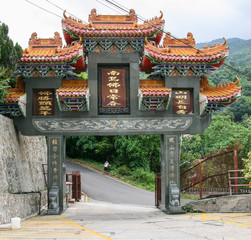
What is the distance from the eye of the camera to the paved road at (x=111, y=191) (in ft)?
76.8

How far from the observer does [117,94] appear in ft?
44.0

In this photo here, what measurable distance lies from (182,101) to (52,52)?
526 centimetres

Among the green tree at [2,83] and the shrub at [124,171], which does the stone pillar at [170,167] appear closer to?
the green tree at [2,83]

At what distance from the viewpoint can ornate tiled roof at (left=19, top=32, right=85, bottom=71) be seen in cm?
1261

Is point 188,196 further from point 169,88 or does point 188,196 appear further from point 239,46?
point 239,46

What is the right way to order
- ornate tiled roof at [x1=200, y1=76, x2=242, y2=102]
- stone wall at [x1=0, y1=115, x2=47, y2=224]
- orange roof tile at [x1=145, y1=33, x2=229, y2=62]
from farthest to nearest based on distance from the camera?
1. ornate tiled roof at [x1=200, y1=76, x2=242, y2=102]
2. orange roof tile at [x1=145, y1=33, x2=229, y2=62]
3. stone wall at [x1=0, y1=115, x2=47, y2=224]

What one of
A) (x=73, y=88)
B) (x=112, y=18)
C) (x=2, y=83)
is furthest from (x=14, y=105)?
(x=112, y=18)

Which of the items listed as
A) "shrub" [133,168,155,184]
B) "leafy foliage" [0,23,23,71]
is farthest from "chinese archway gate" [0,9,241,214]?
"shrub" [133,168,155,184]

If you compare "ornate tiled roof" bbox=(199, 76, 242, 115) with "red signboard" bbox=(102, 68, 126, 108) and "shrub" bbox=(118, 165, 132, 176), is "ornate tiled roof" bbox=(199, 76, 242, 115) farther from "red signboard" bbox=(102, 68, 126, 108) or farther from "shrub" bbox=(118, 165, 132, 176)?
"shrub" bbox=(118, 165, 132, 176)

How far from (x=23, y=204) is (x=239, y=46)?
175863mm

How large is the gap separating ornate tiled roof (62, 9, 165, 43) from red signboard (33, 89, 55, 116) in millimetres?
2327

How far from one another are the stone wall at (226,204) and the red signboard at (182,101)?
133 inches

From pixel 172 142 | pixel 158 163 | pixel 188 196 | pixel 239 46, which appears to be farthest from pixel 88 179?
pixel 239 46

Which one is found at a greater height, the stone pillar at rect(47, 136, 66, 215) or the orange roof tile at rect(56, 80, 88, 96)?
the orange roof tile at rect(56, 80, 88, 96)
